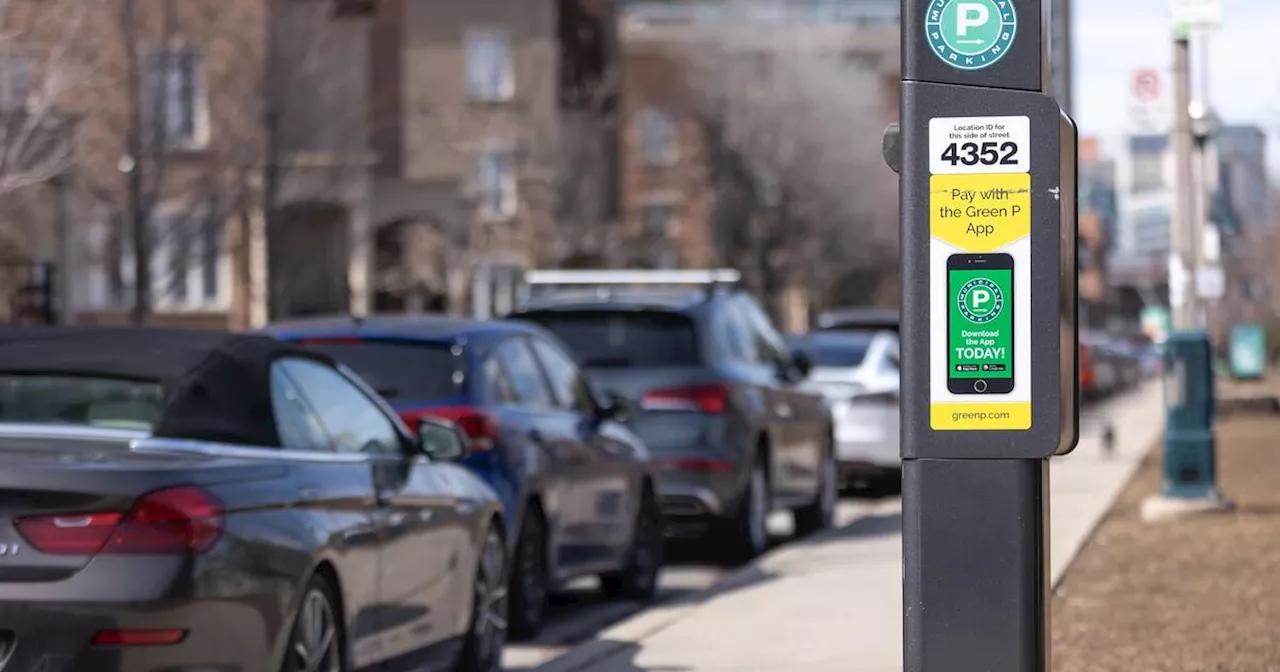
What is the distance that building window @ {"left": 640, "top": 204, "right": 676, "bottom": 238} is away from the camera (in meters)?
68.7

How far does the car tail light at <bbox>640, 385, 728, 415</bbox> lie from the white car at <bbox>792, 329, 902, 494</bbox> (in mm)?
6256

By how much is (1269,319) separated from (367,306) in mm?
48901

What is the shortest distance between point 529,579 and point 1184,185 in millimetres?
8816

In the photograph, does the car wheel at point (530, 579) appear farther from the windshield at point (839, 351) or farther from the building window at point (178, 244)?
the building window at point (178, 244)

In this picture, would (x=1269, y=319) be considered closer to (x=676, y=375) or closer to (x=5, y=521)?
(x=676, y=375)

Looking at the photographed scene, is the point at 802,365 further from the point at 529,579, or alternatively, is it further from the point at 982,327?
the point at 982,327

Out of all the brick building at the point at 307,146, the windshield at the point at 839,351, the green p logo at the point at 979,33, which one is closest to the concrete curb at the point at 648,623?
the green p logo at the point at 979,33

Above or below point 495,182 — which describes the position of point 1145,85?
below

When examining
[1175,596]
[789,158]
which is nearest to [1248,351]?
[789,158]

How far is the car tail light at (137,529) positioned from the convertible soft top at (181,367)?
1.86 ft

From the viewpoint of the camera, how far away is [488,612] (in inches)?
389

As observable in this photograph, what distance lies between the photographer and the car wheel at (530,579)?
36.9ft

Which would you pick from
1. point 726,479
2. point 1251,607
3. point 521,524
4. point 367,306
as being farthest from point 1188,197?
point 367,306

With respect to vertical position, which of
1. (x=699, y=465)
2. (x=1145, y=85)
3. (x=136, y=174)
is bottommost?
(x=699, y=465)
